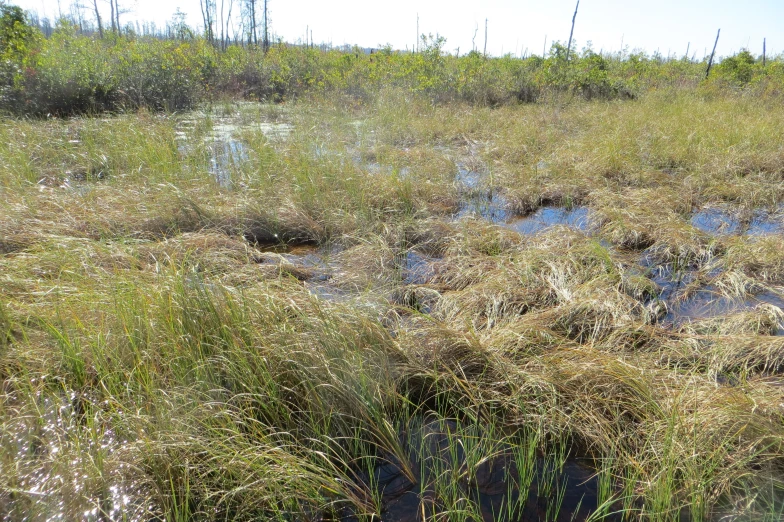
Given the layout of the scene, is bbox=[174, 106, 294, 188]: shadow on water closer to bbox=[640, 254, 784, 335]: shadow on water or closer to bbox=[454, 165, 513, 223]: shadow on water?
bbox=[454, 165, 513, 223]: shadow on water

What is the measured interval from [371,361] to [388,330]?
16.9 inches

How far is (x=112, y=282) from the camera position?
94.7 inches

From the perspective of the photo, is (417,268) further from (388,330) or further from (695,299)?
(695,299)

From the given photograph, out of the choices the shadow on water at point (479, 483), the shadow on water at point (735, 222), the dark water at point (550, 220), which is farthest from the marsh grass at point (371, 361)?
the dark water at point (550, 220)

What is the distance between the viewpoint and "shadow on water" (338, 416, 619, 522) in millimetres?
1673

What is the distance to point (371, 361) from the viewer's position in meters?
2.17

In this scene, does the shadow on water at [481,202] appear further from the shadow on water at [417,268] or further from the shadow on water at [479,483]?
the shadow on water at [479,483]

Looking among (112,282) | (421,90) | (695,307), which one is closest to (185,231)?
(112,282)

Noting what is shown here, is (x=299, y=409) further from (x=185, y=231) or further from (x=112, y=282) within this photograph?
(x=185, y=231)

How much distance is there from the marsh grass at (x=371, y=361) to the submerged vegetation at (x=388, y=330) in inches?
0.6

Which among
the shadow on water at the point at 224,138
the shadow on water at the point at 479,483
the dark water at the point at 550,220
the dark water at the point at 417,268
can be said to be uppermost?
the shadow on water at the point at 224,138

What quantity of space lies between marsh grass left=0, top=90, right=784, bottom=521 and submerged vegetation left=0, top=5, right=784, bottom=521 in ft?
0.05

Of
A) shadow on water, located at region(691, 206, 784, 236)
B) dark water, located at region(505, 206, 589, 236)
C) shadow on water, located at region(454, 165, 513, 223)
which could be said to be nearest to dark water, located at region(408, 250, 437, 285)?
shadow on water, located at region(454, 165, 513, 223)

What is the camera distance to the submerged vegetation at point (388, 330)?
165cm
